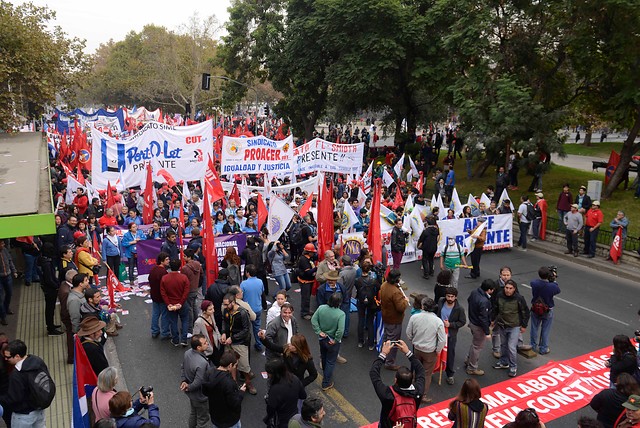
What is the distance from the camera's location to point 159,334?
370 inches

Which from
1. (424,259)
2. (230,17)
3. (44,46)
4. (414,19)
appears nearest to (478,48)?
(414,19)

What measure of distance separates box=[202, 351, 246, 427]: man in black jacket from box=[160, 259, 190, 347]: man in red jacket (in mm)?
2984

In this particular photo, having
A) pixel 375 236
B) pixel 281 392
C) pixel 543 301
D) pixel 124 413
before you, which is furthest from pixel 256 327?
pixel 543 301

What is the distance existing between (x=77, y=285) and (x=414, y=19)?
72.1 feet

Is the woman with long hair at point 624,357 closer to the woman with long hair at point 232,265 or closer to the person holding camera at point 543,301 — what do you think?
the person holding camera at point 543,301

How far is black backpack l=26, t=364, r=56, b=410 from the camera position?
547cm

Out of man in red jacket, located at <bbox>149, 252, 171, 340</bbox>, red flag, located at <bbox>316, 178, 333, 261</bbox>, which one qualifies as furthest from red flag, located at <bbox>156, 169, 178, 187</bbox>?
man in red jacket, located at <bbox>149, 252, 171, 340</bbox>

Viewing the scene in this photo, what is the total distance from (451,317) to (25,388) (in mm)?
5480

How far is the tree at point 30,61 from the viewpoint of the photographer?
14.1 metres

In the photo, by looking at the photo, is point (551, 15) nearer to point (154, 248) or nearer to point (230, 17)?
point (154, 248)

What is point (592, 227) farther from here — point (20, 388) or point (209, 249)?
point (20, 388)

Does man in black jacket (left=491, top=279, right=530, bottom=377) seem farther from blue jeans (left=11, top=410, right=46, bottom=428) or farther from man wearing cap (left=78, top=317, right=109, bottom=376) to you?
blue jeans (left=11, top=410, right=46, bottom=428)

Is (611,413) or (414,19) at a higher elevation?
(414,19)

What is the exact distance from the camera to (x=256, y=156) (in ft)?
53.7
